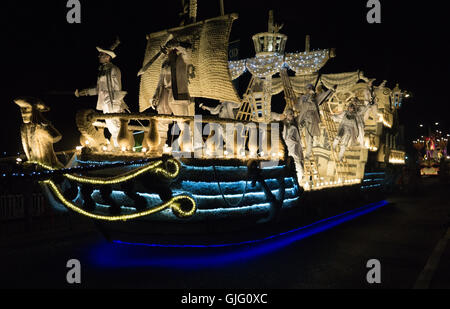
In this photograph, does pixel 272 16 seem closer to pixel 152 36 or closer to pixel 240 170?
pixel 152 36

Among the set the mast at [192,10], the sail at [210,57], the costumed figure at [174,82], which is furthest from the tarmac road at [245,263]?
the mast at [192,10]

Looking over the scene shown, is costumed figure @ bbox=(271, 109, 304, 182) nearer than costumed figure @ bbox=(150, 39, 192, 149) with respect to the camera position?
No

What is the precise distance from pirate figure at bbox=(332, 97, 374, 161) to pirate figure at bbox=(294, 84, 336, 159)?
176cm

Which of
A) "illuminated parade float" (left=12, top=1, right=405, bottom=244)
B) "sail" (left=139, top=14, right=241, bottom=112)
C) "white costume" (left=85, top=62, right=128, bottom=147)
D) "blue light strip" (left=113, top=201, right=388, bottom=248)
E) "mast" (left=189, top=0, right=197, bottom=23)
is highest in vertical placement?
"mast" (left=189, top=0, right=197, bottom=23)

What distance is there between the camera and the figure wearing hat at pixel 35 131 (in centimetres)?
607

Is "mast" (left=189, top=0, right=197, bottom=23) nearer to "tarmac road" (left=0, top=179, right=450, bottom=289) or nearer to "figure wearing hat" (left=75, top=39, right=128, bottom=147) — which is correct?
"figure wearing hat" (left=75, top=39, right=128, bottom=147)

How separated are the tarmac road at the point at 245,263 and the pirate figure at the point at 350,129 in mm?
4912

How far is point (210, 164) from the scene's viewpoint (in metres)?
6.19

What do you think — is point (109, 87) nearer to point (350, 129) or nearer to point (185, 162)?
point (185, 162)

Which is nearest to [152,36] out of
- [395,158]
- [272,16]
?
[272,16]

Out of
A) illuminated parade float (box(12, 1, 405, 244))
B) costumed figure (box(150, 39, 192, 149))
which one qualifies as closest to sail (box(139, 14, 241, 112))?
illuminated parade float (box(12, 1, 405, 244))

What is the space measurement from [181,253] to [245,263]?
4.02ft

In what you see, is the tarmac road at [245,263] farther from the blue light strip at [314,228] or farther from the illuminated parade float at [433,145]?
the illuminated parade float at [433,145]

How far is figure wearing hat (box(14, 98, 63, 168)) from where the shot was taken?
6.07m
